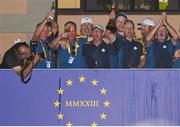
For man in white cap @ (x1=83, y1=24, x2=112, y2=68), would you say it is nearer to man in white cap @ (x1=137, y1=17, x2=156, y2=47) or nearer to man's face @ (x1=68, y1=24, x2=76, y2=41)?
man's face @ (x1=68, y1=24, x2=76, y2=41)

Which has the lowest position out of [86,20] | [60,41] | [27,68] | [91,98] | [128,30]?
[91,98]

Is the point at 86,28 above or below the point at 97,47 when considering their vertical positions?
above

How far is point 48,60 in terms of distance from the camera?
542 centimetres

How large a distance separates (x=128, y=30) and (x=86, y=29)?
16.8 inches

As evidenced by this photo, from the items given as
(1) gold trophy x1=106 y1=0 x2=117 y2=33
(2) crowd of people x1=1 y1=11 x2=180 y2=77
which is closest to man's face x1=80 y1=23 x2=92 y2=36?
(2) crowd of people x1=1 y1=11 x2=180 y2=77

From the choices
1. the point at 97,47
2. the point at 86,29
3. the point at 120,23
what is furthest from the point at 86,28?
the point at 120,23

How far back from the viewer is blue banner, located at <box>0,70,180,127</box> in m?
5.38

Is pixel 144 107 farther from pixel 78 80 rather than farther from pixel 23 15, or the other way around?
pixel 23 15

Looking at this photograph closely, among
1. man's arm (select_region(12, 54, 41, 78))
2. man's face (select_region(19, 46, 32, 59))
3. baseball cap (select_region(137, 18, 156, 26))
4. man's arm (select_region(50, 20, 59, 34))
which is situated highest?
baseball cap (select_region(137, 18, 156, 26))

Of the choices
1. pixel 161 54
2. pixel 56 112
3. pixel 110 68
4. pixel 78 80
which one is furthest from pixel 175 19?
pixel 56 112

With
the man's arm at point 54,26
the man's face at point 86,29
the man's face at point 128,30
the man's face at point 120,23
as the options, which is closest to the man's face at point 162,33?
the man's face at point 128,30

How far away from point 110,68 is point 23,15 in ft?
3.40

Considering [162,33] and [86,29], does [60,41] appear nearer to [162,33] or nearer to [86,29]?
[86,29]

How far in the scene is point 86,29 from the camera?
5.39 m
